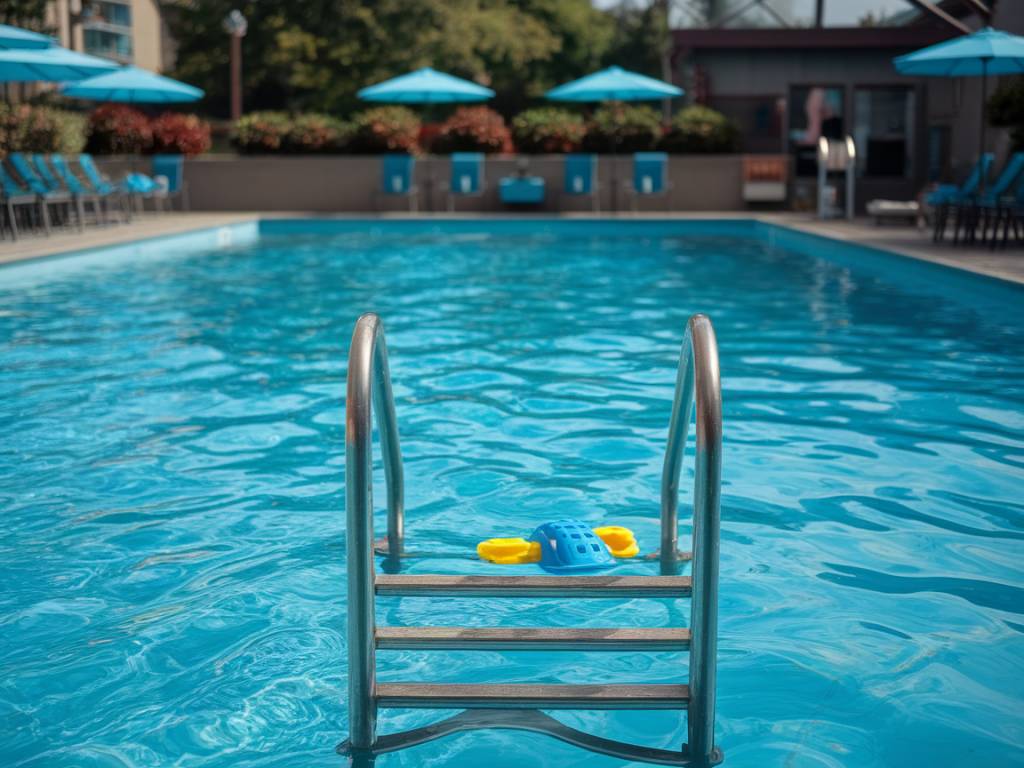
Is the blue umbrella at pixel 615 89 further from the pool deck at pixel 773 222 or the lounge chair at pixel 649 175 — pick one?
the pool deck at pixel 773 222

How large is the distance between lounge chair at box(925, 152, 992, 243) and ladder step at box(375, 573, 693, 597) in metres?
11.3

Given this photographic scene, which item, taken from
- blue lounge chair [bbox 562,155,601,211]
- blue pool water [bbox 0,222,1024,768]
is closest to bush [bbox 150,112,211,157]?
blue lounge chair [bbox 562,155,601,211]

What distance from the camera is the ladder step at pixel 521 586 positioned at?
2719 millimetres

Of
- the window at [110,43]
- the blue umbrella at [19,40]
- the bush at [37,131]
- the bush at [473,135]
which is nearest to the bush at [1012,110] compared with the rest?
the bush at [473,135]

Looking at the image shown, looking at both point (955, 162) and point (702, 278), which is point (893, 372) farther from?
point (955, 162)

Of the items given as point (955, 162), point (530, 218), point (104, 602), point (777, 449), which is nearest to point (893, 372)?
point (777, 449)

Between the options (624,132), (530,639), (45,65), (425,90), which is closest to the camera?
(530,639)

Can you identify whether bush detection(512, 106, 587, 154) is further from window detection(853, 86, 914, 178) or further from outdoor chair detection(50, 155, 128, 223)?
outdoor chair detection(50, 155, 128, 223)

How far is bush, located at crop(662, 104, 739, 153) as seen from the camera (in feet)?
67.7

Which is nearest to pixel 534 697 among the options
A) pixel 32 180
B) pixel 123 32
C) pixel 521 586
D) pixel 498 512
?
pixel 521 586

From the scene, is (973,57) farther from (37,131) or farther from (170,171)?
(37,131)

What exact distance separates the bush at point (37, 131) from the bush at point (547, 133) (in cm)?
758

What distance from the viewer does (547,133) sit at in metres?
21.0

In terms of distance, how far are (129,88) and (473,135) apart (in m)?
5.91
